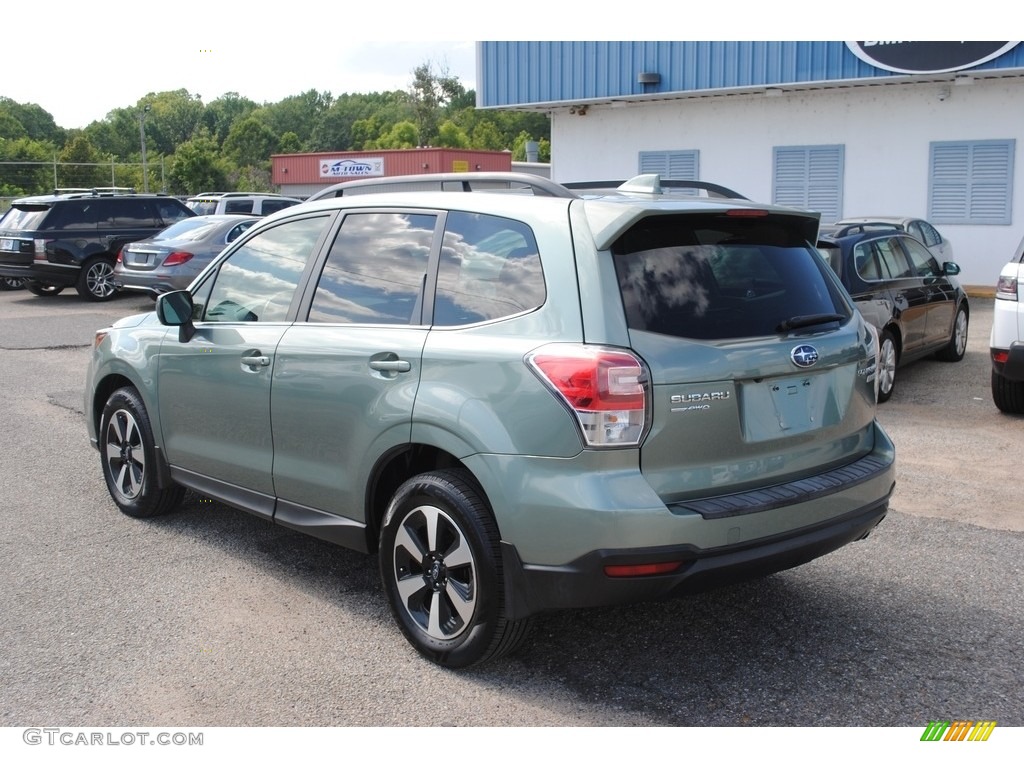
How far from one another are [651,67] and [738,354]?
61.8 ft

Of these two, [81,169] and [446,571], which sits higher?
[81,169]

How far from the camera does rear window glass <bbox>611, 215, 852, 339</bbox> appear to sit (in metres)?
3.74

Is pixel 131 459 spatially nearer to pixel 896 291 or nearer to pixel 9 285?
pixel 896 291

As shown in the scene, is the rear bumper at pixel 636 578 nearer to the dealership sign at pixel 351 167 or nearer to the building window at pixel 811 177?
the building window at pixel 811 177

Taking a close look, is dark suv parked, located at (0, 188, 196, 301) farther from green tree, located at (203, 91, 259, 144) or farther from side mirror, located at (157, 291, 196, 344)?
green tree, located at (203, 91, 259, 144)

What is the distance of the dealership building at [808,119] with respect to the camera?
1819 cm

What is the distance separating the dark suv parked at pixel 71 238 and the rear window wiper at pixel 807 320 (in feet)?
54.4

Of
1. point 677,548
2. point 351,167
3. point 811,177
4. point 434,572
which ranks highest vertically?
point 351,167

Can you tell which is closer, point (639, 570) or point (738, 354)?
point (639, 570)

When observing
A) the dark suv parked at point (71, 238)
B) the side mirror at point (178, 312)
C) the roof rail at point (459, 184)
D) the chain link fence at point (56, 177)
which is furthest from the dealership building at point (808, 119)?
the chain link fence at point (56, 177)

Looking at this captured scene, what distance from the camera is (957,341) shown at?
36.7 ft

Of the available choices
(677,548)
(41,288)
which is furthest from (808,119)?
(677,548)

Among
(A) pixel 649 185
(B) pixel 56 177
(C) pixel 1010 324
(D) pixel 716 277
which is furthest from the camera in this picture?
(B) pixel 56 177

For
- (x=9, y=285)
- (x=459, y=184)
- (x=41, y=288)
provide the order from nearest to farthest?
(x=459, y=184), (x=41, y=288), (x=9, y=285)
